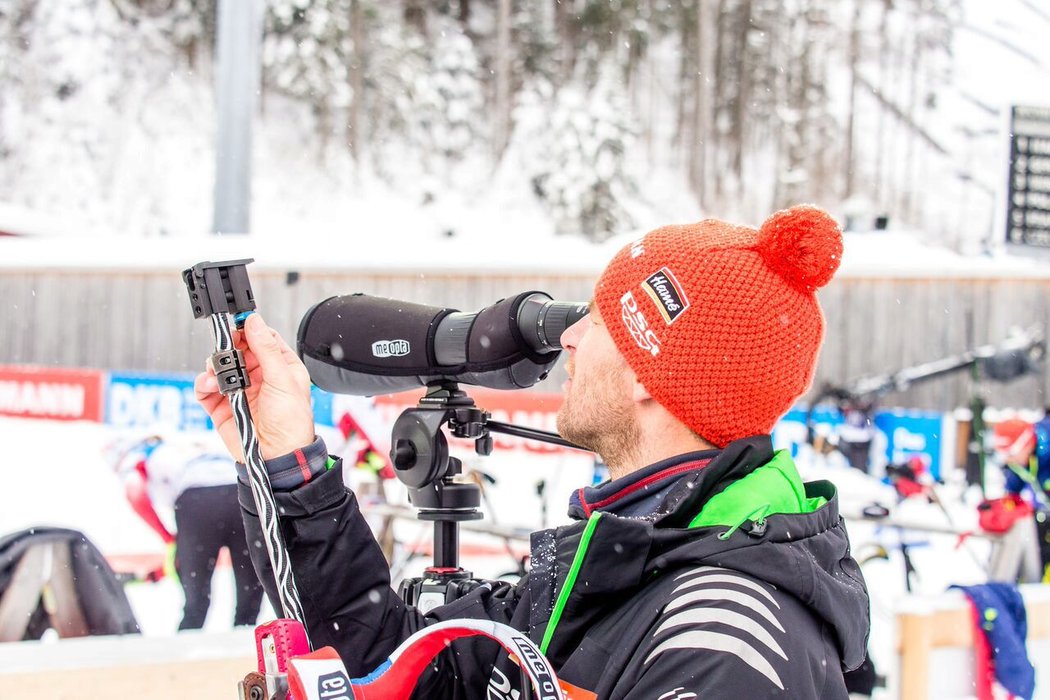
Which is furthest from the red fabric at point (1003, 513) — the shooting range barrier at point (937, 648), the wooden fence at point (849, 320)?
the wooden fence at point (849, 320)

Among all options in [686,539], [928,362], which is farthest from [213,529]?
[928,362]

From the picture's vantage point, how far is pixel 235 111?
834 cm

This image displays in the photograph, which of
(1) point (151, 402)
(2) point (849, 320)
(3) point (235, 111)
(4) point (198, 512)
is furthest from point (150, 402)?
(2) point (849, 320)

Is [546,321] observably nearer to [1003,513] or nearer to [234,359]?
[234,359]

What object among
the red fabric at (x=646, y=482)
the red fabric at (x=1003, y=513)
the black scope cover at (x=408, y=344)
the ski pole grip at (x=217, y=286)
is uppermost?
the ski pole grip at (x=217, y=286)

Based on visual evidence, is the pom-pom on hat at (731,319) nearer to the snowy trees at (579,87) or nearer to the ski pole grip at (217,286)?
the ski pole grip at (217,286)

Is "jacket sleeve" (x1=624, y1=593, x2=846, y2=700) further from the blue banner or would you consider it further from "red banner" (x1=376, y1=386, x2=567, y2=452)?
the blue banner

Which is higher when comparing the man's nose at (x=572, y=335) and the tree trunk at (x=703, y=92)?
the tree trunk at (x=703, y=92)

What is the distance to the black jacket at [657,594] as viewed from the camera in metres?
1.06

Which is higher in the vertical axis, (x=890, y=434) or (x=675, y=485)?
(x=675, y=485)

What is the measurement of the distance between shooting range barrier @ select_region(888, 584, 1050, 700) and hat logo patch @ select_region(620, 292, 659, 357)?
2.26 meters

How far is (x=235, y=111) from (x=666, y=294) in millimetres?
7567

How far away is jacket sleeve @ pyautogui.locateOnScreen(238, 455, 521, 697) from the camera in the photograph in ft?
4.55

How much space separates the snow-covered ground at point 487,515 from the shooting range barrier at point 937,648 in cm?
229
